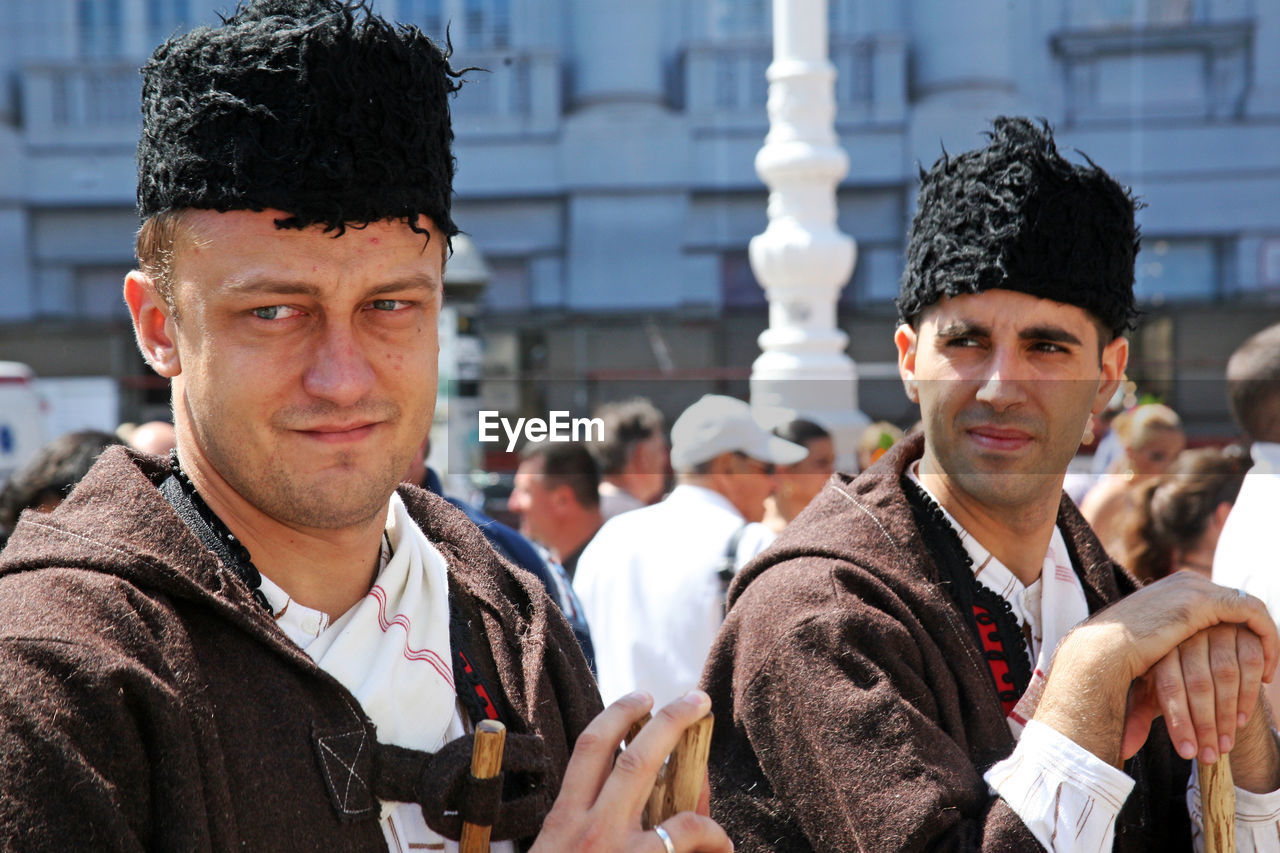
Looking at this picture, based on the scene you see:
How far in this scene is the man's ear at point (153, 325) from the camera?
147cm

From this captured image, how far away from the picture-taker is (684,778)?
1.38 metres

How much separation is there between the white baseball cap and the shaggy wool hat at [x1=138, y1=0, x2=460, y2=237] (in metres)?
3.01

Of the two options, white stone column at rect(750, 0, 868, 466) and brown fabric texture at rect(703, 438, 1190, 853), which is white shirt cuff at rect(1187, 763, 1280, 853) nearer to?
brown fabric texture at rect(703, 438, 1190, 853)

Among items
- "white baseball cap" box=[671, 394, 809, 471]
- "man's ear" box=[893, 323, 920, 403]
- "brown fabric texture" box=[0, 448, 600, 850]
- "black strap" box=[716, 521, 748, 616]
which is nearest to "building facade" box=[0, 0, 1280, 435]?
"white baseball cap" box=[671, 394, 809, 471]

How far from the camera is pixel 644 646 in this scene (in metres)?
3.93

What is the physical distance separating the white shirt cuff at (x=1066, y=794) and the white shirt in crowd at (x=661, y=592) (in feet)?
7.04

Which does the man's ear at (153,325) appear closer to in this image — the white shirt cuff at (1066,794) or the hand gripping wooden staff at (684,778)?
the hand gripping wooden staff at (684,778)

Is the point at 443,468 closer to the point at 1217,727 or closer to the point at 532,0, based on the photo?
the point at 1217,727

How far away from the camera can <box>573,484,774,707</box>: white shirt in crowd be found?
3.90 meters

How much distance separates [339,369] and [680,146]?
48.1ft

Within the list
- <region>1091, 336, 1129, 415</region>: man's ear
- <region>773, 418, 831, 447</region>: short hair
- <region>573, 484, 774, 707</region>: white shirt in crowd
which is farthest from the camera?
<region>773, 418, 831, 447</region>: short hair

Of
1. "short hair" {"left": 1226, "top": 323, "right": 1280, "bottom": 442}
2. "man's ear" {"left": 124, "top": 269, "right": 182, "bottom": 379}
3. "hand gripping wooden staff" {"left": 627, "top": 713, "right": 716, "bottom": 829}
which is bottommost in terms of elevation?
"hand gripping wooden staff" {"left": 627, "top": 713, "right": 716, "bottom": 829}

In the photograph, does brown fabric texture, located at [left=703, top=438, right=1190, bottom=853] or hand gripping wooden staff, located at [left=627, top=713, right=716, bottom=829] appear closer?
hand gripping wooden staff, located at [left=627, top=713, right=716, bottom=829]

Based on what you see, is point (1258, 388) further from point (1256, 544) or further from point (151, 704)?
point (151, 704)
